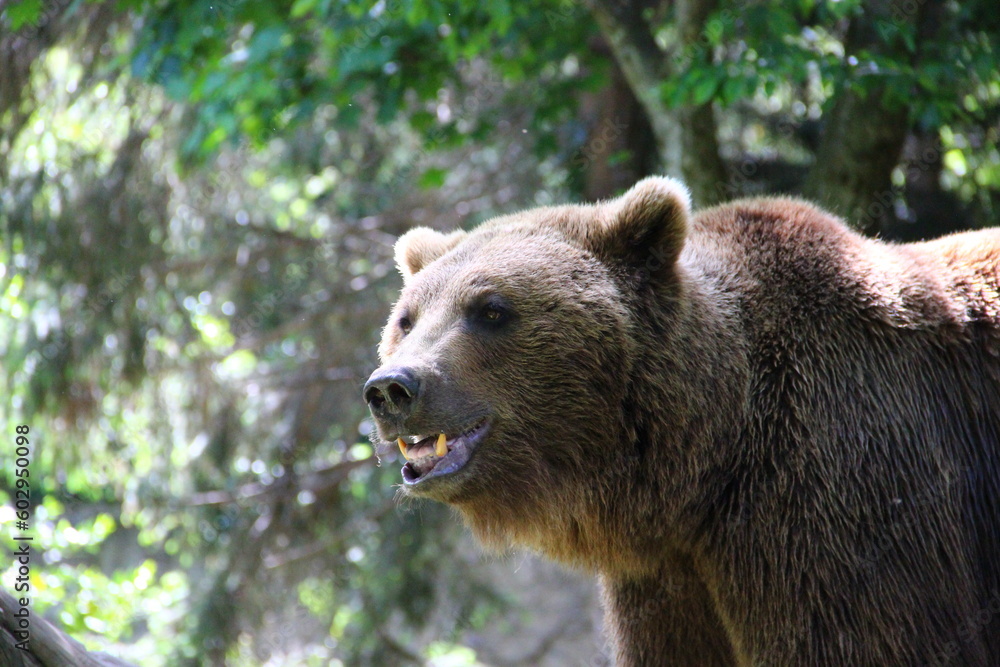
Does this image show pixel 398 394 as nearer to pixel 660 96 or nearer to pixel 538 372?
pixel 538 372

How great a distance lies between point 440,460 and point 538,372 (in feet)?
1.66

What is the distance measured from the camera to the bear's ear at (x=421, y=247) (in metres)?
4.21

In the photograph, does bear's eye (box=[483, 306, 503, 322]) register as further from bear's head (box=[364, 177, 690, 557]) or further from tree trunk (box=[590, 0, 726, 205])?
tree trunk (box=[590, 0, 726, 205])

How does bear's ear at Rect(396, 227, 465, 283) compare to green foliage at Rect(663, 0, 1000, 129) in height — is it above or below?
above

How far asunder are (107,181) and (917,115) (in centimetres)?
625

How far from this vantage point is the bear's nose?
10.4ft

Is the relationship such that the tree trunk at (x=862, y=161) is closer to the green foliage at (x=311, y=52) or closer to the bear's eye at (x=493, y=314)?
the green foliage at (x=311, y=52)

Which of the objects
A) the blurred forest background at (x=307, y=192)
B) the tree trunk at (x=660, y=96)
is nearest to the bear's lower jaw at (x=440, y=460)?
the blurred forest background at (x=307, y=192)

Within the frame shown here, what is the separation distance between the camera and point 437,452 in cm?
340

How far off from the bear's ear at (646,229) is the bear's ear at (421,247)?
767mm

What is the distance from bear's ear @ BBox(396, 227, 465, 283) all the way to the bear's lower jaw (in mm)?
1013

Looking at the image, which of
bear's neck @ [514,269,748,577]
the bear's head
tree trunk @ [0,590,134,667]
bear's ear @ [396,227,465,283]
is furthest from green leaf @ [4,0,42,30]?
bear's neck @ [514,269,748,577]

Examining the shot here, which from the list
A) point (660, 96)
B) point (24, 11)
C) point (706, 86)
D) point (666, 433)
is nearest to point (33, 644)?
point (666, 433)

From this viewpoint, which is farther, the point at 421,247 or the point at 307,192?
the point at 307,192
